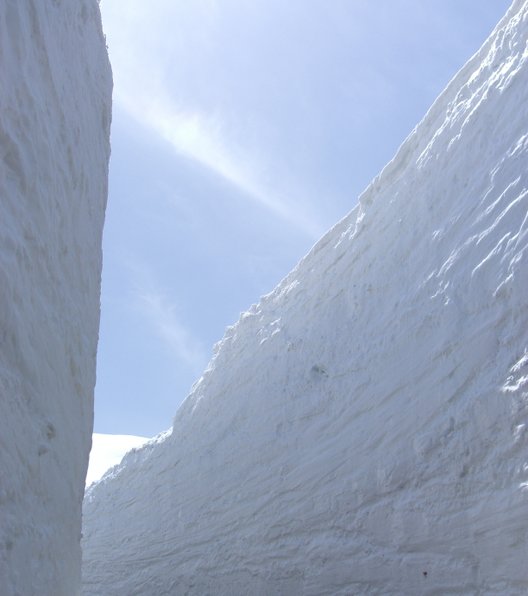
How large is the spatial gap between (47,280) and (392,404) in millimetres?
4152

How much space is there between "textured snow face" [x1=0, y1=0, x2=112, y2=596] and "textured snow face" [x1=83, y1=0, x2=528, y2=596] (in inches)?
118

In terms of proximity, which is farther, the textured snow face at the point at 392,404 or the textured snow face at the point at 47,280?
the textured snow face at the point at 392,404

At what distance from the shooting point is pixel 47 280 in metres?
3.97

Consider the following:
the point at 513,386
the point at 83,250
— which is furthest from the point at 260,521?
the point at 83,250

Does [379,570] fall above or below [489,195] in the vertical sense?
below

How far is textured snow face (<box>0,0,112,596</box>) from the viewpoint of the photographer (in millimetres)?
3357

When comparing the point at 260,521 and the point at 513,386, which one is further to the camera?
the point at 260,521

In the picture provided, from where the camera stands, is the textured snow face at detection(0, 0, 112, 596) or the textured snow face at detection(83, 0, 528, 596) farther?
the textured snow face at detection(83, 0, 528, 596)

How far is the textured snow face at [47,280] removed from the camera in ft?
11.0

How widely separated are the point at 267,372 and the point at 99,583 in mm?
4679

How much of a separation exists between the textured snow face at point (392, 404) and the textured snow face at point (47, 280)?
3.01 meters

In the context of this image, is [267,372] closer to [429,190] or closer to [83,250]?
[429,190]

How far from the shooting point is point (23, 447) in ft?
11.3

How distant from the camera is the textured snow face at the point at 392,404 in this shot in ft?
20.1
